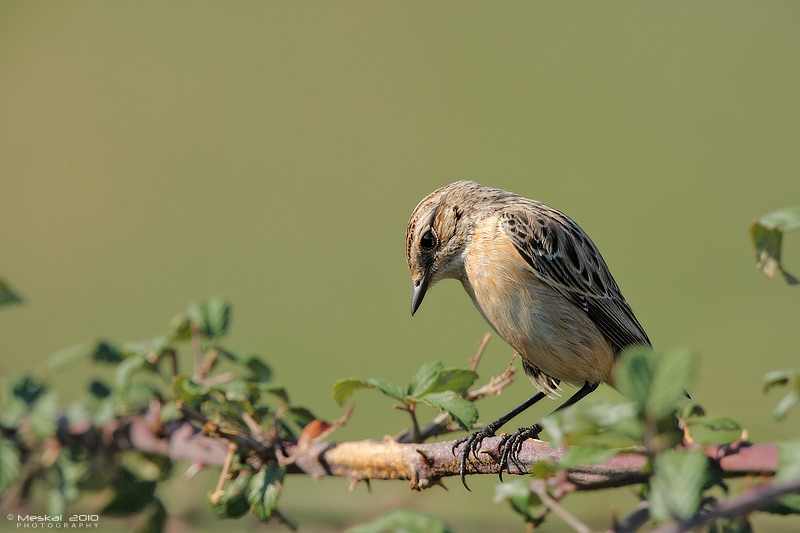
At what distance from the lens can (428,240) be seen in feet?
8.65

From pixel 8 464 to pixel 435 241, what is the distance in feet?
5.11

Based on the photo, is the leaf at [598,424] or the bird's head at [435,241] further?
the bird's head at [435,241]

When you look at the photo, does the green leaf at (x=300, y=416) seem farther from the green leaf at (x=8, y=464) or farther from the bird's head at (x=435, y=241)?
the bird's head at (x=435, y=241)

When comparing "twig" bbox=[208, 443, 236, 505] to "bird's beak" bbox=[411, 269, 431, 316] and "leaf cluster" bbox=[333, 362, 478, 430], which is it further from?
"bird's beak" bbox=[411, 269, 431, 316]

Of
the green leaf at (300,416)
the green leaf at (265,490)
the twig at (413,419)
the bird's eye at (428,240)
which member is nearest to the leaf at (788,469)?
the twig at (413,419)

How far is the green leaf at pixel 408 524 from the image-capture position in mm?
947

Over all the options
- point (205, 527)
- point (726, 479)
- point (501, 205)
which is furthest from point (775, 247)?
point (205, 527)

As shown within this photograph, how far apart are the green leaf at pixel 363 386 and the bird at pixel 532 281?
57cm

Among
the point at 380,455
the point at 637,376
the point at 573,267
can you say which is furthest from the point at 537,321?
the point at 637,376

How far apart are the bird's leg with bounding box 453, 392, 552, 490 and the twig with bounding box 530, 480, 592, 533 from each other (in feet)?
0.76

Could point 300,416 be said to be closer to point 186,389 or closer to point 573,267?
point 186,389

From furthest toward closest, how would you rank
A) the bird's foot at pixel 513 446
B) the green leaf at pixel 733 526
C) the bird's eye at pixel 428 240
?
the bird's eye at pixel 428 240, the bird's foot at pixel 513 446, the green leaf at pixel 733 526

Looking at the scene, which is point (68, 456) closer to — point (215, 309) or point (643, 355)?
point (215, 309)

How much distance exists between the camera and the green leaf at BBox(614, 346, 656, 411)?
80cm
